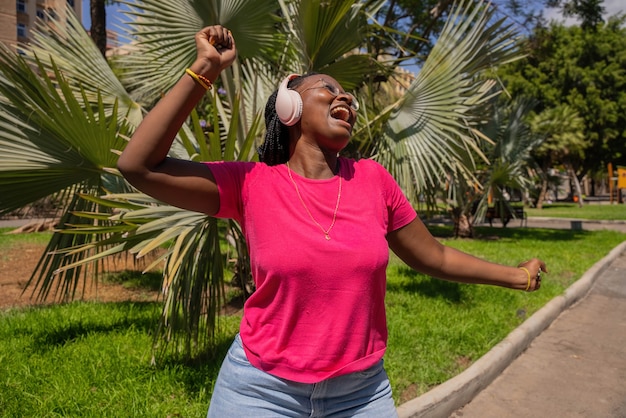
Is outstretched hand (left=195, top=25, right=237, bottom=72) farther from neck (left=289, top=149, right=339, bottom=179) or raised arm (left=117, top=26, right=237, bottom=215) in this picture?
neck (left=289, top=149, right=339, bottom=179)

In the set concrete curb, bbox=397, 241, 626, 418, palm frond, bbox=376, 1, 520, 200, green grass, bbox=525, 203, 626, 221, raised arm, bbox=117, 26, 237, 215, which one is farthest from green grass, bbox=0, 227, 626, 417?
green grass, bbox=525, 203, 626, 221

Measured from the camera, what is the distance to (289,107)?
6.15ft

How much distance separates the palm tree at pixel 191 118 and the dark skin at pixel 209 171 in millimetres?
1353

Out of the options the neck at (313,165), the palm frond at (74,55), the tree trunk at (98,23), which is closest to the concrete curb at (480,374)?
the neck at (313,165)

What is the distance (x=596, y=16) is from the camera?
13000 mm

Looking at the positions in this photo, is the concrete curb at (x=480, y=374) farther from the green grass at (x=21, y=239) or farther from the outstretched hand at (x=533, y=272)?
the green grass at (x=21, y=239)

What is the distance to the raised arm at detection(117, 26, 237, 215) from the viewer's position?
1547 millimetres

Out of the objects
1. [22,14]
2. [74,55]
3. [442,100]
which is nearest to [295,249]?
[74,55]

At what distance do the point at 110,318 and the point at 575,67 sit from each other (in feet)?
115

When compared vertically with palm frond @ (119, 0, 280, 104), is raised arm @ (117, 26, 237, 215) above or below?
below

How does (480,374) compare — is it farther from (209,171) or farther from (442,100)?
(209,171)

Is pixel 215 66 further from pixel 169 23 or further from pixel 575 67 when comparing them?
pixel 575 67

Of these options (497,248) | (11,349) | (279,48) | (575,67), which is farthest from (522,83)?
(11,349)

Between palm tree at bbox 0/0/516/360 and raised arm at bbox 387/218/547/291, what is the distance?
147cm
